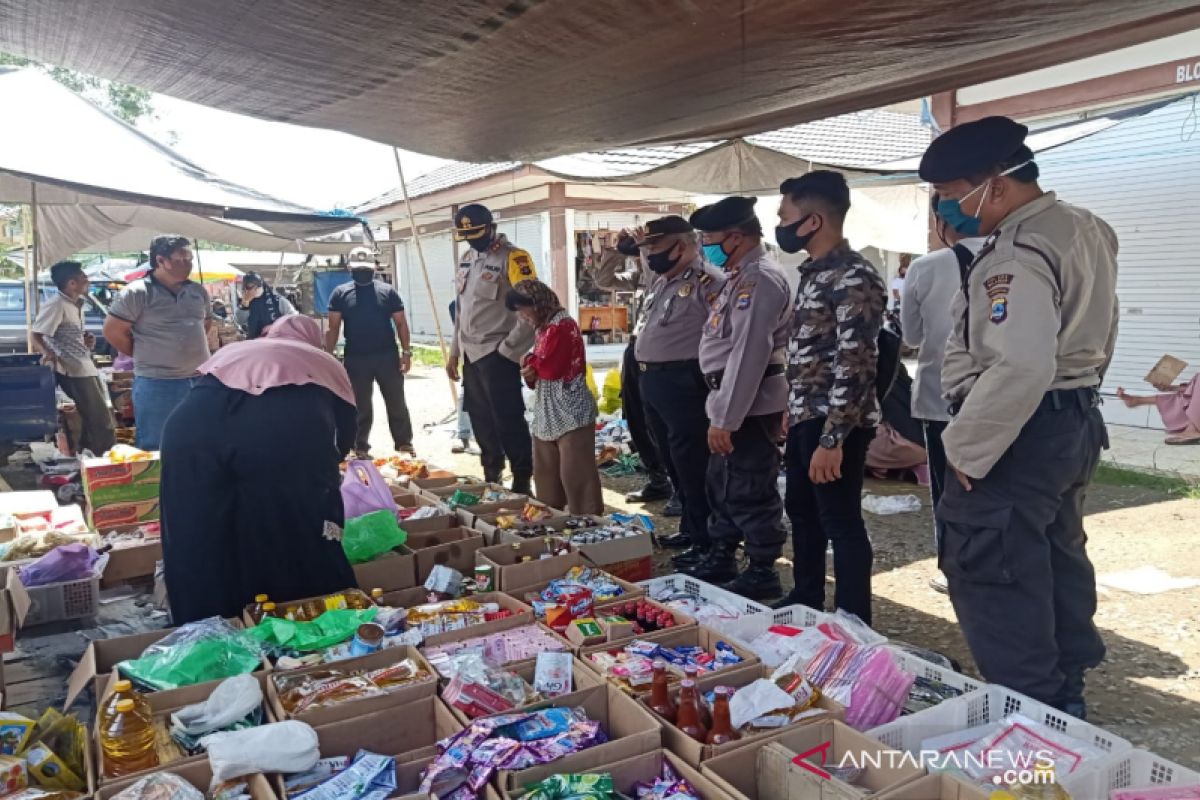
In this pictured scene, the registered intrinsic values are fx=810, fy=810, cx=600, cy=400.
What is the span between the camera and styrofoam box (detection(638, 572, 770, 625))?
2.90 meters

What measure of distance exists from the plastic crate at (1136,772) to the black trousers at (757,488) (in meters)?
2.08

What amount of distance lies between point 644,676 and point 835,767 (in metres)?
0.56

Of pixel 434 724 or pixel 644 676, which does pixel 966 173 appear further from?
pixel 434 724

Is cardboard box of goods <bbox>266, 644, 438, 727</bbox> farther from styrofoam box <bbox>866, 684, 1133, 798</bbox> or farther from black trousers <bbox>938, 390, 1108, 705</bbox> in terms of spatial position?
black trousers <bbox>938, 390, 1108, 705</bbox>

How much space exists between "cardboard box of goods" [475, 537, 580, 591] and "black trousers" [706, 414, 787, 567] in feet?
3.25

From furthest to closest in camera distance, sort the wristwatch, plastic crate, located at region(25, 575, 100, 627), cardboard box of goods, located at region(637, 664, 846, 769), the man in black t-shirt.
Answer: the man in black t-shirt, plastic crate, located at region(25, 575, 100, 627), the wristwatch, cardboard box of goods, located at region(637, 664, 846, 769)

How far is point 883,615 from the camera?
12.5ft

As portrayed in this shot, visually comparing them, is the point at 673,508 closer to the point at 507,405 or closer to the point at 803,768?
the point at 507,405

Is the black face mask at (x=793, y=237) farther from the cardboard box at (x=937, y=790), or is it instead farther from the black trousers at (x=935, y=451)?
the cardboard box at (x=937, y=790)

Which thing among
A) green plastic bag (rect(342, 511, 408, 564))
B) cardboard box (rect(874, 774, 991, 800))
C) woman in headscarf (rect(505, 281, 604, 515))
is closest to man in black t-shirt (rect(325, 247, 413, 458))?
woman in headscarf (rect(505, 281, 604, 515))

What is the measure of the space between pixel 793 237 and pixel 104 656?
2.76 meters

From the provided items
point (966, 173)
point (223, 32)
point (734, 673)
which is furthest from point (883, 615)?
point (223, 32)

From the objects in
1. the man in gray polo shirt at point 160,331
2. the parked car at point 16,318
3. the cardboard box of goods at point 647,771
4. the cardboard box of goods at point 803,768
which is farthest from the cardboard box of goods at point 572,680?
the parked car at point 16,318

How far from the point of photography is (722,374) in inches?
152
